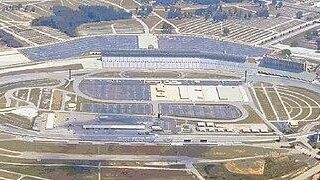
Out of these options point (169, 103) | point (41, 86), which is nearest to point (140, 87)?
point (169, 103)

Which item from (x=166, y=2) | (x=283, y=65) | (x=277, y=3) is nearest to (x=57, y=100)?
(x=283, y=65)

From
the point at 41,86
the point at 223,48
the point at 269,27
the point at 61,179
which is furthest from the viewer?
the point at 269,27

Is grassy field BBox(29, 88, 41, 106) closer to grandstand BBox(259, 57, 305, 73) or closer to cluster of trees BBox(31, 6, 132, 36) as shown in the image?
cluster of trees BBox(31, 6, 132, 36)

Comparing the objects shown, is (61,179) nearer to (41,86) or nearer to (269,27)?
(41,86)

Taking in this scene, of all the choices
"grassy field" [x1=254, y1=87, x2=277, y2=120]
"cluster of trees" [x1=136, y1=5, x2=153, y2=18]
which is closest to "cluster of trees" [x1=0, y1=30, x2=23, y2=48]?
"cluster of trees" [x1=136, y1=5, x2=153, y2=18]

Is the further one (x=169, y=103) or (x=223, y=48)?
(x=223, y=48)

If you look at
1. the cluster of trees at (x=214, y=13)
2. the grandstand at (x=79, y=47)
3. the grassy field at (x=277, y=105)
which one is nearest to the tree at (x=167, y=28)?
the cluster of trees at (x=214, y=13)

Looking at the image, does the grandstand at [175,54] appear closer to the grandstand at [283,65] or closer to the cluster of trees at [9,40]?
the grandstand at [283,65]
